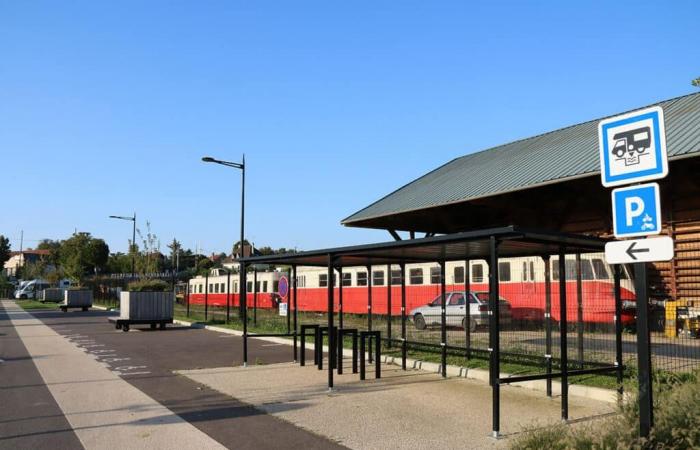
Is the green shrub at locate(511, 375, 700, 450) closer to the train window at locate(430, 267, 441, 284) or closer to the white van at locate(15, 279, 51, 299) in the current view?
the train window at locate(430, 267, 441, 284)

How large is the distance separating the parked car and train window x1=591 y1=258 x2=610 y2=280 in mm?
2049

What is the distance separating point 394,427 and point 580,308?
4484 millimetres

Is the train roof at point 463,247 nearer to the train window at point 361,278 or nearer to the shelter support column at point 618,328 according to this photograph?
the shelter support column at point 618,328

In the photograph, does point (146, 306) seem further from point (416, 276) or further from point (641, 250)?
point (641, 250)

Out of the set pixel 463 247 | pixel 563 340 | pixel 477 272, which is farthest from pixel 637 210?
pixel 477 272

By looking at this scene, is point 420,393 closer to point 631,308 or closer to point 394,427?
point 394,427

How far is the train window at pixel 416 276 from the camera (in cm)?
2491

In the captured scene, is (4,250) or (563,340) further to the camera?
(4,250)

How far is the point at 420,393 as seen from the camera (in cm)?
1026

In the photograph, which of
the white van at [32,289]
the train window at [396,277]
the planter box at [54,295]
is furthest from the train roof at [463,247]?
the white van at [32,289]

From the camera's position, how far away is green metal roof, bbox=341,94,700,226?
15.9 metres

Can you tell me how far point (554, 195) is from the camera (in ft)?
67.3

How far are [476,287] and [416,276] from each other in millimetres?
3444

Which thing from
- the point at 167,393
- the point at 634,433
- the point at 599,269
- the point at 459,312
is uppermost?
the point at 599,269
